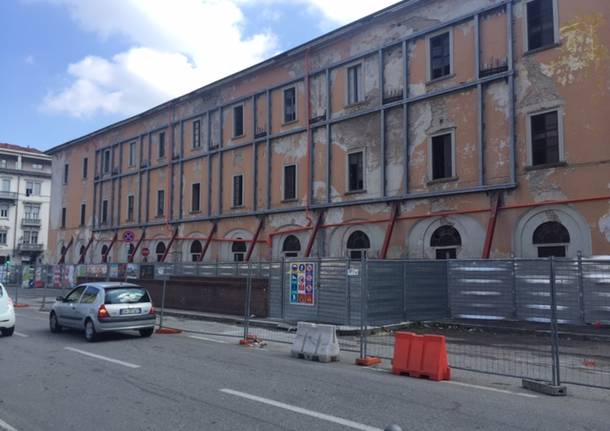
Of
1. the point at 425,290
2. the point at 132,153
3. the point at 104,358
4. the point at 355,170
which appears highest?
the point at 132,153

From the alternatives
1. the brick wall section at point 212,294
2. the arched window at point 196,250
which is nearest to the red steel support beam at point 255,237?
the brick wall section at point 212,294

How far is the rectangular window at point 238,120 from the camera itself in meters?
30.7

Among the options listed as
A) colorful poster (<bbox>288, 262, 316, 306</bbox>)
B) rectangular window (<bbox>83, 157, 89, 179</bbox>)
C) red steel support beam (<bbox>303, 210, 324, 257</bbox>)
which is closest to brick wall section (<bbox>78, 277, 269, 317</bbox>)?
colorful poster (<bbox>288, 262, 316, 306</bbox>)

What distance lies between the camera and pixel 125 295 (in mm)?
14266

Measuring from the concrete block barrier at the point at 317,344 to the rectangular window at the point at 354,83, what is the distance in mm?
15234

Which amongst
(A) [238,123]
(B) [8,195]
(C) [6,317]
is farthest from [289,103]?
(B) [8,195]

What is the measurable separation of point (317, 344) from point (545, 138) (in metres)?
12.1

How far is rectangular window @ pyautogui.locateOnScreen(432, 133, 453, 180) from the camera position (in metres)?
21.1

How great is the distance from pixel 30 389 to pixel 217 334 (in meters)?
8.26

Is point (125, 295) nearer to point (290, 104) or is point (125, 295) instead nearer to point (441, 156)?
point (441, 156)

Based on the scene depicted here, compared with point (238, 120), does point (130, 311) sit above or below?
below

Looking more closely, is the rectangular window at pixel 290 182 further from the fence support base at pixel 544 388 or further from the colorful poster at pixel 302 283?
the fence support base at pixel 544 388

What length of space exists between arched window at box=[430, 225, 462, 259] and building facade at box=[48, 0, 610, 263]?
56 millimetres

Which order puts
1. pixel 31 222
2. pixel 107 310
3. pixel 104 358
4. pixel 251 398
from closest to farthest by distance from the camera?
1. pixel 251 398
2. pixel 104 358
3. pixel 107 310
4. pixel 31 222
